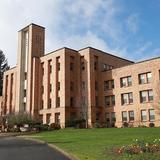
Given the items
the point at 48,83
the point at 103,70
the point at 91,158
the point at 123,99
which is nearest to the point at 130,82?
the point at 123,99

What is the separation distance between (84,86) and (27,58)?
17.2 meters

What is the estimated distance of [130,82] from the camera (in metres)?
58.0

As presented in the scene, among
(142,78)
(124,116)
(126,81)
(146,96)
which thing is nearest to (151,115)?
(146,96)

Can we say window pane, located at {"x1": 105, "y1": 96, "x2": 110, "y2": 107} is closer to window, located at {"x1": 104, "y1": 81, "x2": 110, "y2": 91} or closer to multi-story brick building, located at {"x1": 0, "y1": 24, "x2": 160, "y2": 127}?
multi-story brick building, located at {"x1": 0, "y1": 24, "x2": 160, "y2": 127}

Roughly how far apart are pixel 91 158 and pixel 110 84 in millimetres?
46545

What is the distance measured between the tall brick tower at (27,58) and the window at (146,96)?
24102mm

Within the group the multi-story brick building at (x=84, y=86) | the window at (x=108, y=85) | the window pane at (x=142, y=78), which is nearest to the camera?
the multi-story brick building at (x=84, y=86)

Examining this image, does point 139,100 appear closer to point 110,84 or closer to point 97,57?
point 110,84

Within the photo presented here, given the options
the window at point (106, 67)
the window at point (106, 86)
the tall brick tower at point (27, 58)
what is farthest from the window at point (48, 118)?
the window at point (106, 67)

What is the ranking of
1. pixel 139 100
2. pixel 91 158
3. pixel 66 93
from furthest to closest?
pixel 66 93, pixel 139 100, pixel 91 158

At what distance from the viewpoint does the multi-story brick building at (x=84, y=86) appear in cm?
5522

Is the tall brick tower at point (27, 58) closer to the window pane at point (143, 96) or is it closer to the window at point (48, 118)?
the window at point (48, 118)

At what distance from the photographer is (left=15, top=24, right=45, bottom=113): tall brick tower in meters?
69.8

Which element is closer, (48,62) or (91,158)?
(91,158)
